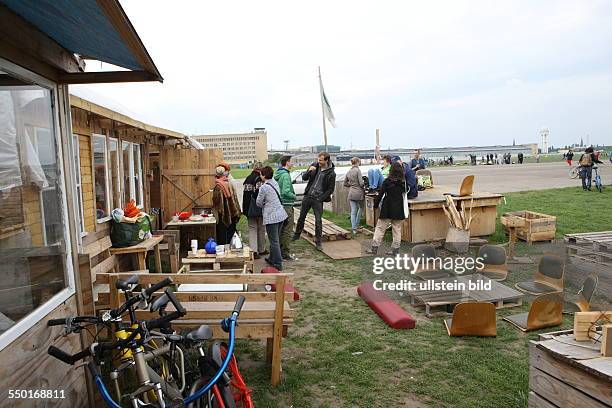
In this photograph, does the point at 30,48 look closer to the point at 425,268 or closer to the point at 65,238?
the point at 65,238

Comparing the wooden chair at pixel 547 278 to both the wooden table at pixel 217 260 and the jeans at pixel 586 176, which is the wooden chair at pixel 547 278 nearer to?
the wooden table at pixel 217 260

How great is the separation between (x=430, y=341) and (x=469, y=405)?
1.36 meters

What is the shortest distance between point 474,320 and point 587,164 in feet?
50.4

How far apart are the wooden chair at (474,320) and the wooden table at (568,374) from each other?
1752mm

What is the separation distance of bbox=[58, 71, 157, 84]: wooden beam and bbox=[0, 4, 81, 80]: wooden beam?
117 mm

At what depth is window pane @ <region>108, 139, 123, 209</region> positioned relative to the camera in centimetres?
794

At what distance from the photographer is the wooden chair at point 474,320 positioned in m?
5.27

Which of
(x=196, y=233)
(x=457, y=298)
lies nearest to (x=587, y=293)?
(x=457, y=298)

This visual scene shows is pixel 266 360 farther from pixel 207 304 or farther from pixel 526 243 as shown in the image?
pixel 526 243

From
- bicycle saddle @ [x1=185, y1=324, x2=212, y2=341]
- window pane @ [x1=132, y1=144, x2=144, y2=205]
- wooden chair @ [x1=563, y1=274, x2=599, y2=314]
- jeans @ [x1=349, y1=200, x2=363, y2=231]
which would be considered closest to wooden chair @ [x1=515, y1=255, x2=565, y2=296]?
wooden chair @ [x1=563, y1=274, x2=599, y2=314]

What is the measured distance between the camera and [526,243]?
10031 mm

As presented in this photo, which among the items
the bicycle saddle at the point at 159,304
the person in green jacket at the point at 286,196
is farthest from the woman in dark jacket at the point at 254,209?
the bicycle saddle at the point at 159,304

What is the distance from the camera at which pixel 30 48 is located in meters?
3.17

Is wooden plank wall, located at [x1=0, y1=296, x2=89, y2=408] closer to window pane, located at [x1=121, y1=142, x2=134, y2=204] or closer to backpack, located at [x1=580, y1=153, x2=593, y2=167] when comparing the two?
window pane, located at [x1=121, y1=142, x2=134, y2=204]
